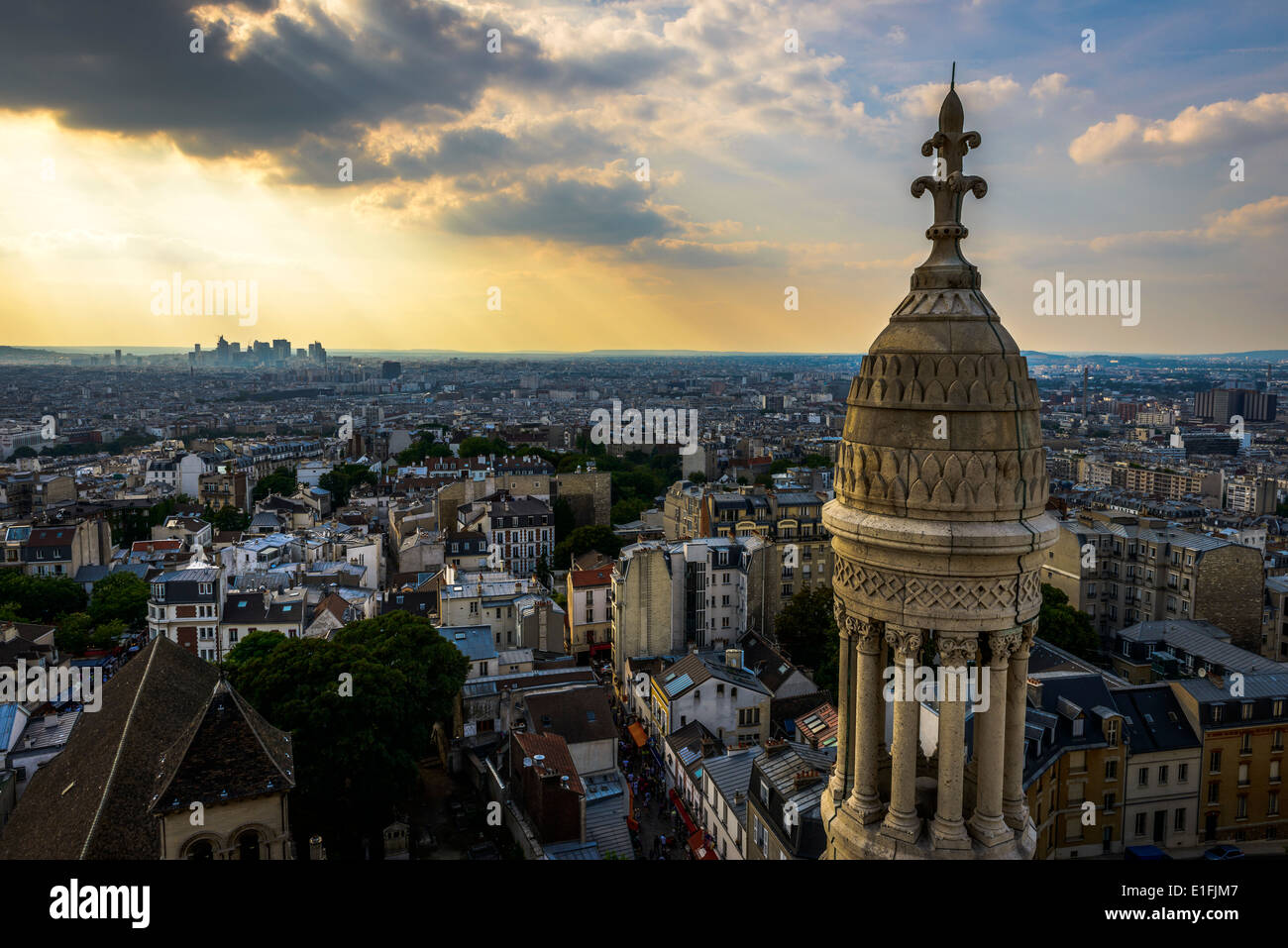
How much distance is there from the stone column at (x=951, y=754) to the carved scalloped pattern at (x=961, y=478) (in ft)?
2.87

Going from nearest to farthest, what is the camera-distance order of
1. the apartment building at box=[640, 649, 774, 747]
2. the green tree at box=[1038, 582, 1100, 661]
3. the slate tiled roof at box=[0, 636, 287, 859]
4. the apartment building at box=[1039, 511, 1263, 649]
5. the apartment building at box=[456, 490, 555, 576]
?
1. the slate tiled roof at box=[0, 636, 287, 859]
2. the apartment building at box=[640, 649, 774, 747]
3. the green tree at box=[1038, 582, 1100, 661]
4. the apartment building at box=[1039, 511, 1263, 649]
5. the apartment building at box=[456, 490, 555, 576]

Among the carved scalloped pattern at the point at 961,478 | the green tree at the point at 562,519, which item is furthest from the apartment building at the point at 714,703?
the green tree at the point at 562,519

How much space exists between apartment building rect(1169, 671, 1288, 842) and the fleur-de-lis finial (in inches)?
939

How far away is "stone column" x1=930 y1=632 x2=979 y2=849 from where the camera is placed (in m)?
5.49

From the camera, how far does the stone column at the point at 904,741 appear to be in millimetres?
5551

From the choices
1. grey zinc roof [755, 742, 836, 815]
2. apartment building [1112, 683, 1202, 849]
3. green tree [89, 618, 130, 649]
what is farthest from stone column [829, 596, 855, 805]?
green tree [89, 618, 130, 649]

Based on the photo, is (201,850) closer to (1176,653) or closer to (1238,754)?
(1238,754)

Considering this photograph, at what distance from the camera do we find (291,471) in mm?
92688

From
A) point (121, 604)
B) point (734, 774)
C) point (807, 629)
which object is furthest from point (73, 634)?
point (807, 629)

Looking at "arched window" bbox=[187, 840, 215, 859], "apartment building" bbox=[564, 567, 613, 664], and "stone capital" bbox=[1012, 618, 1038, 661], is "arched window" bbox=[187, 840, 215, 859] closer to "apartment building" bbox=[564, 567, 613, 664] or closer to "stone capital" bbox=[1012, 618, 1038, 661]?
"stone capital" bbox=[1012, 618, 1038, 661]

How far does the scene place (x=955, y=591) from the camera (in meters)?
5.47
